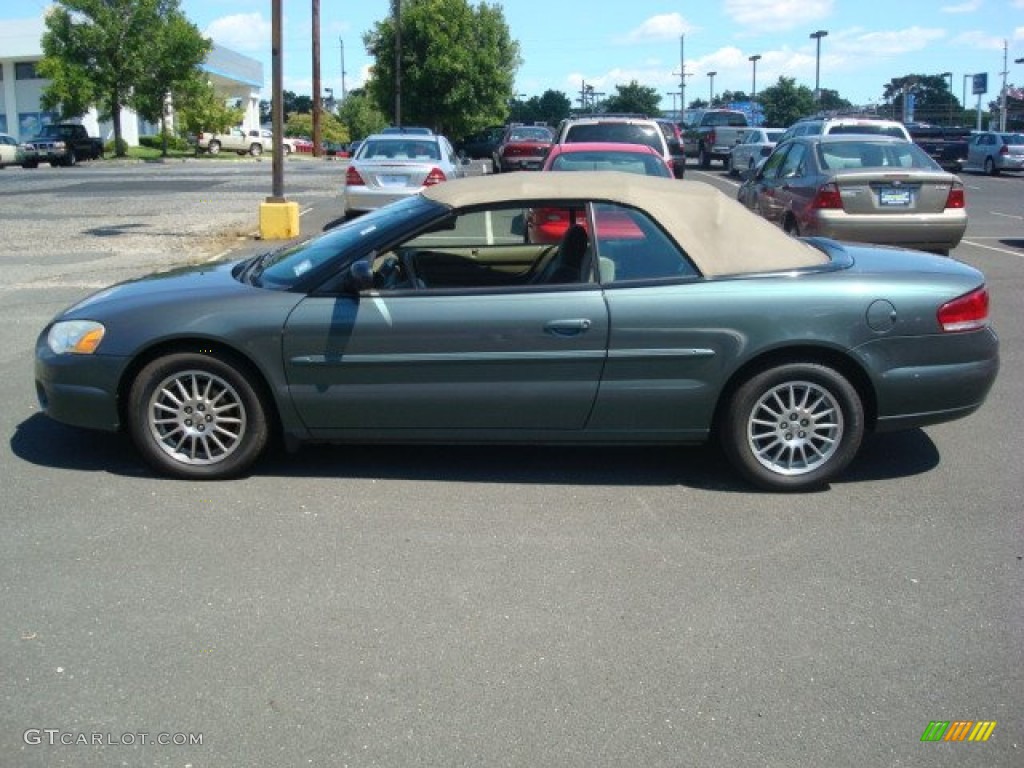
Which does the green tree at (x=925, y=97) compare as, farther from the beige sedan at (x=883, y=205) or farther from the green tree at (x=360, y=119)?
the beige sedan at (x=883, y=205)

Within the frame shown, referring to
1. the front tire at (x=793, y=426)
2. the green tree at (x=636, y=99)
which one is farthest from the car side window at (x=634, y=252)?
the green tree at (x=636, y=99)

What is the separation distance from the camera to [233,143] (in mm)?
65625

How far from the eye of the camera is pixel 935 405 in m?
5.50

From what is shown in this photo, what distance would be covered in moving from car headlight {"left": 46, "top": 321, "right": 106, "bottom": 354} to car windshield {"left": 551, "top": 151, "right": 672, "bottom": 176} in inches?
293

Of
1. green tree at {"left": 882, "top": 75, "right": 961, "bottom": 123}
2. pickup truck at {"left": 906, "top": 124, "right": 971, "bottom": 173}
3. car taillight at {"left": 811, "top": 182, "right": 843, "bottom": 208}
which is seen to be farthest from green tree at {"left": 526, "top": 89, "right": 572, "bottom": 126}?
car taillight at {"left": 811, "top": 182, "right": 843, "bottom": 208}

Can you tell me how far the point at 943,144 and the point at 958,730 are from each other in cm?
3729

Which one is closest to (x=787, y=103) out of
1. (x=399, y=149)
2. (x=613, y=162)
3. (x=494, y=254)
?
(x=399, y=149)

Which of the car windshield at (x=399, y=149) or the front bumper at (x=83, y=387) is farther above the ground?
the car windshield at (x=399, y=149)

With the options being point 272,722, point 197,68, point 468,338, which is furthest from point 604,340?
point 197,68

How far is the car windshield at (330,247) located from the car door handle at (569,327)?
2.83 feet

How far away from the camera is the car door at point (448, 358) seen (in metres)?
5.30

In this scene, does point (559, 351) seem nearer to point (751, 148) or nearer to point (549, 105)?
point (751, 148)

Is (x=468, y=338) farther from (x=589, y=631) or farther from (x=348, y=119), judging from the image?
(x=348, y=119)

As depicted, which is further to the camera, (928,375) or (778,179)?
(778,179)
